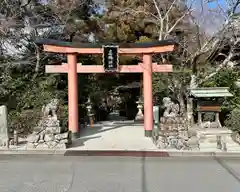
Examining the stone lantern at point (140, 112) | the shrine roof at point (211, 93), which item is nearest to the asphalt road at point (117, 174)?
the shrine roof at point (211, 93)

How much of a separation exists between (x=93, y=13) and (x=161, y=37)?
6.72 metres

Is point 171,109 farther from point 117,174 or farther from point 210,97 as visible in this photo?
point 117,174

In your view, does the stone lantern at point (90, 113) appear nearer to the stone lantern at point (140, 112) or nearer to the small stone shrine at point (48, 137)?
the stone lantern at point (140, 112)

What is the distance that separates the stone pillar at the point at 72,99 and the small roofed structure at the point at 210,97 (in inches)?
203

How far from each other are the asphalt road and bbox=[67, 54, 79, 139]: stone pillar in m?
3.68

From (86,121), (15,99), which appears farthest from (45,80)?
(86,121)

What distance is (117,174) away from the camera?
756 centimetres

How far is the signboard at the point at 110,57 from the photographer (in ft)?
45.3

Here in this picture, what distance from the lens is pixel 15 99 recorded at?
1686 centimetres

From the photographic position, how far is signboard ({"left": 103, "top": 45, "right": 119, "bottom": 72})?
13.8 metres

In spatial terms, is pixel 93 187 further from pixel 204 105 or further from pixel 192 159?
pixel 204 105

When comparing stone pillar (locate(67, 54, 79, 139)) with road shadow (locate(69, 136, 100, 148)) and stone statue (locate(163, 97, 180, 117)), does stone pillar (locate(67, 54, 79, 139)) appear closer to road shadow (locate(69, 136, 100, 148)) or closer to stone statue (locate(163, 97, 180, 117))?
road shadow (locate(69, 136, 100, 148))

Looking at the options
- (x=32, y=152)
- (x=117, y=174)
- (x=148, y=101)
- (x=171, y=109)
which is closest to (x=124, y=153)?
(x=171, y=109)

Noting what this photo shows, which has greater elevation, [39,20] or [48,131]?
[39,20]
